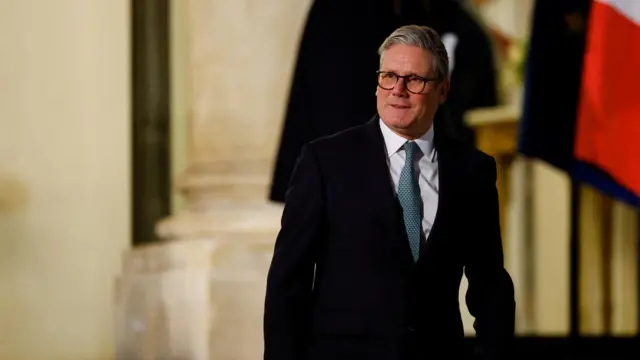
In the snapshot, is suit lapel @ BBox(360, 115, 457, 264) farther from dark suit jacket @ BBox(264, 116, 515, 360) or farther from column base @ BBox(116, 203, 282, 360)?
column base @ BBox(116, 203, 282, 360)

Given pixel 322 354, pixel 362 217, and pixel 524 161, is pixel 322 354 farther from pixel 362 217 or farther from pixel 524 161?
pixel 524 161

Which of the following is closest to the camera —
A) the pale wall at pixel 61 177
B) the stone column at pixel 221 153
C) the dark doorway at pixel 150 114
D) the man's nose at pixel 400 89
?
the man's nose at pixel 400 89

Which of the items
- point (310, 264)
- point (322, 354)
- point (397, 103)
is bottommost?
point (322, 354)

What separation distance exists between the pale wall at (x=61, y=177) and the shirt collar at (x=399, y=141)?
333 centimetres

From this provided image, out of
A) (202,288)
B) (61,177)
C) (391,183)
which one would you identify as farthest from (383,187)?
(61,177)

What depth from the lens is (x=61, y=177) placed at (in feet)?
17.6

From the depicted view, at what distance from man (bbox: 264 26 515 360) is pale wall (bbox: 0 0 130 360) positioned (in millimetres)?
3243

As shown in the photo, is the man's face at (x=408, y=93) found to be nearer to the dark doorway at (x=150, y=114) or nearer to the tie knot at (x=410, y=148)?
the tie knot at (x=410, y=148)

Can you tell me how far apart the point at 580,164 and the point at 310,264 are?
7.90 ft

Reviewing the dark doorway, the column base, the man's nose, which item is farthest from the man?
the dark doorway

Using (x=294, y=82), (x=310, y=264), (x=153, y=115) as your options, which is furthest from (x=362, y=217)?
(x=153, y=115)

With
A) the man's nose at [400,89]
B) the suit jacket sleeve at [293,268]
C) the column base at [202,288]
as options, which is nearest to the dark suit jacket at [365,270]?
the suit jacket sleeve at [293,268]

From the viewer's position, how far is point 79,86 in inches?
215

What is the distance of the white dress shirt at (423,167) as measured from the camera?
2.12 metres
